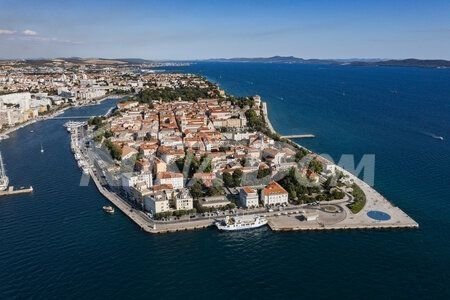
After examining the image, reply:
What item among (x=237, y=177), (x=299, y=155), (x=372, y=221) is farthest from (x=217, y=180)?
(x=372, y=221)

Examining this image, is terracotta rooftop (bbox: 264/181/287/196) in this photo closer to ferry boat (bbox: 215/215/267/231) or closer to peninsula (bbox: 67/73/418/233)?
peninsula (bbox: 67/73/418/233)

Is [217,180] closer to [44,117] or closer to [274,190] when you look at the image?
[274,190]

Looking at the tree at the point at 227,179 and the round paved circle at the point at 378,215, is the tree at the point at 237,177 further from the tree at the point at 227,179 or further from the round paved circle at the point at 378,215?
the round paved circle at the point at 378,215

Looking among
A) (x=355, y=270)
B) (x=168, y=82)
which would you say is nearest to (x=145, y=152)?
(x=355, y=270)

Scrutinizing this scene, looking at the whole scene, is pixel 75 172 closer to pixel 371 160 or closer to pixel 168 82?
pixel 371 160

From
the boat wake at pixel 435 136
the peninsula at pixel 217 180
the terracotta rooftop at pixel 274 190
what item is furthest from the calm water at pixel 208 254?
the boat wake at pixel 435 136

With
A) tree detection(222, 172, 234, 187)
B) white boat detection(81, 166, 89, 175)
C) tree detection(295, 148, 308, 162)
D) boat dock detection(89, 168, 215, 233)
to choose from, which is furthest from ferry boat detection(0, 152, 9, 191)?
tree detection(295, 148, 308, 162)
